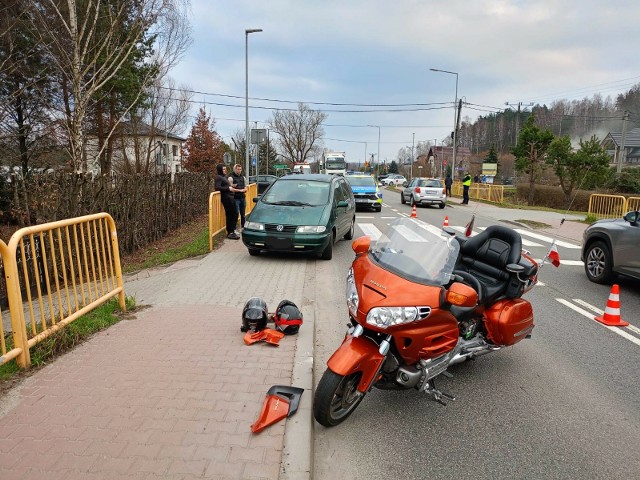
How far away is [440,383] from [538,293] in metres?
4.01

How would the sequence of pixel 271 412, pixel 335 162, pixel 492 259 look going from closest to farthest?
pixel 271 412 < pixel 492 259 < pixel 335 162

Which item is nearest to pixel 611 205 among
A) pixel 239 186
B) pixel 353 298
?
pixel 239 186

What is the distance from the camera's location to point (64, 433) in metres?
2.73

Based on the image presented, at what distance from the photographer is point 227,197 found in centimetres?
1053

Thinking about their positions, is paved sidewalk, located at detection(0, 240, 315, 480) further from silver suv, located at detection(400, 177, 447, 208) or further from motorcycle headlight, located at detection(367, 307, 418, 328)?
silver suv, located at detection(400, 177, 447, 208)

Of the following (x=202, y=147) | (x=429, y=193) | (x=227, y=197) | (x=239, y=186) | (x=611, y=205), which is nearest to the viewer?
(x=227, y=197)

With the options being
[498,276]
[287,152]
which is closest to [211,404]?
[498,276]

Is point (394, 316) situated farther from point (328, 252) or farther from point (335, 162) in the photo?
point (335, 162)

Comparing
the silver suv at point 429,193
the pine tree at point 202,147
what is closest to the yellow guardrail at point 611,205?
the silver suv at point 429,193

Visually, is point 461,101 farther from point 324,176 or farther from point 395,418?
point 395,418

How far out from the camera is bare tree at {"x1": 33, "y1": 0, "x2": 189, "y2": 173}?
482 inches

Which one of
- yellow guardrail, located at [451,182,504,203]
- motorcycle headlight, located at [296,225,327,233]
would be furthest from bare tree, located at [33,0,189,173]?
yellow guardrail, located at [451,182,504,203]

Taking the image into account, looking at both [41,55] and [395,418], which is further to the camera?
[41,55]

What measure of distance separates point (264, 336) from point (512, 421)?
7.66 feet
